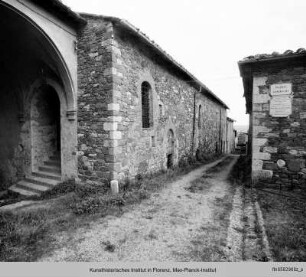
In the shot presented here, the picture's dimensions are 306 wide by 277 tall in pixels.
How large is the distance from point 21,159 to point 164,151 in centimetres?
530

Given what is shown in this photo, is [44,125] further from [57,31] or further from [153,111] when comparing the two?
[153,111]

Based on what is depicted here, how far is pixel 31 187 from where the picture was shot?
644 centimetres

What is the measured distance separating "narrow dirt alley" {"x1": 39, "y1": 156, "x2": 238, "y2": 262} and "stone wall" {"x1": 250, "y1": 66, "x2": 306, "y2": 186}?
5.45ft

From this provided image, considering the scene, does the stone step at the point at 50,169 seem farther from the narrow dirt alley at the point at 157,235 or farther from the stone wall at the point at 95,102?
the narrow dirt alley at the point at 157,235

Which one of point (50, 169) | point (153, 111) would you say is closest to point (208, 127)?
point (153, 111)

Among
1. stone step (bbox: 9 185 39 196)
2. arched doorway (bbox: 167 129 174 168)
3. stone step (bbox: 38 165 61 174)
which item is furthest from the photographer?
arched doorway (bbox: 167 129 174 168)

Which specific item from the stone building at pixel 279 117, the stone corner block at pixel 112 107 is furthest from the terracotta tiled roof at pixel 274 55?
the stone corner block at pixel 112 107

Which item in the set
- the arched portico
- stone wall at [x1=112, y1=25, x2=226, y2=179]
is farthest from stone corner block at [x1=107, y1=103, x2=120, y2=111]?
the arched portico

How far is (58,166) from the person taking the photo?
700 cm

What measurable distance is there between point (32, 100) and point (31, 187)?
2.84 metres

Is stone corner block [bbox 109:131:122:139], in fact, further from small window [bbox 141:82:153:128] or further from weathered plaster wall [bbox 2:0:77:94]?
small window [bbox 141:82:153:128]

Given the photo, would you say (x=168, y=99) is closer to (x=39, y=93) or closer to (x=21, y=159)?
(x=39, y=93)

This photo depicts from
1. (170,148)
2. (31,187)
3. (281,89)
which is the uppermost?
(281,89)

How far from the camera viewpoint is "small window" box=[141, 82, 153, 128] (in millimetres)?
7441
